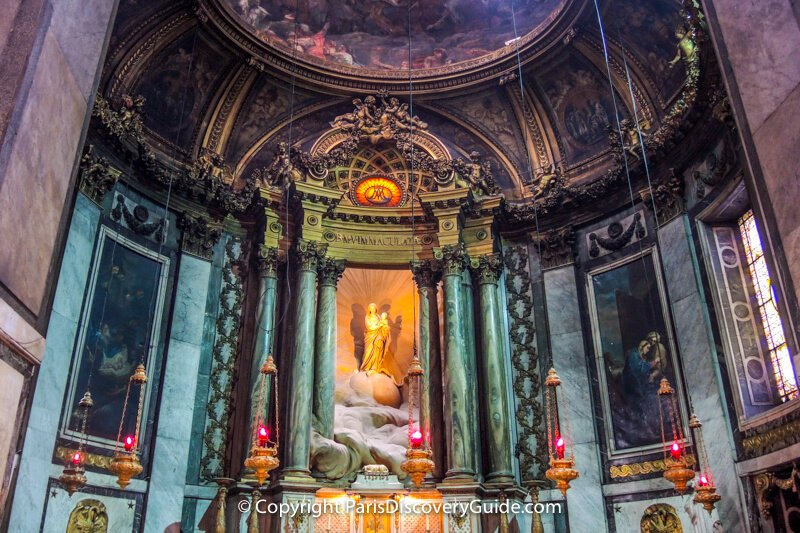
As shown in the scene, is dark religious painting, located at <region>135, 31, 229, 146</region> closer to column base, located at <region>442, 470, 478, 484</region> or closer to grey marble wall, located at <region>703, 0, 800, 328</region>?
column base, located at <region>442, 470, 478, 484</region>

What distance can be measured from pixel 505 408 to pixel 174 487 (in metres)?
6.22

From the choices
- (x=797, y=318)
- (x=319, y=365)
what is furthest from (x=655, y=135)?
(x=319, y=365)

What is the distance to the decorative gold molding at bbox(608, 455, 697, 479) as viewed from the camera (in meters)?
11.6

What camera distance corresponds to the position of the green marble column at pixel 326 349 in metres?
13.2

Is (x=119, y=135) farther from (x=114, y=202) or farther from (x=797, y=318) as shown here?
(x=797, y=318)

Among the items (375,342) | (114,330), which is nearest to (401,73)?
(375,342)

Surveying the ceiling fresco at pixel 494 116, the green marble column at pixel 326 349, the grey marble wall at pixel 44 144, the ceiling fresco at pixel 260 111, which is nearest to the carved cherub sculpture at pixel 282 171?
the ceiling fresco at pixel 260 111

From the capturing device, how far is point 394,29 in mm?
16734

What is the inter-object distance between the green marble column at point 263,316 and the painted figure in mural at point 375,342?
2.21 m

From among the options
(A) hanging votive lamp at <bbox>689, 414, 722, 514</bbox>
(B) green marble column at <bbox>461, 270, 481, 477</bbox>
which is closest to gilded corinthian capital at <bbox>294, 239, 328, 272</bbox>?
(B) green marble column at <bbox>461, 270, 481, 477</bbox>

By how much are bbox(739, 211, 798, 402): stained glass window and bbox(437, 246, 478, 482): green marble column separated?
518cm

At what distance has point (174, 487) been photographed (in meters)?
11.7

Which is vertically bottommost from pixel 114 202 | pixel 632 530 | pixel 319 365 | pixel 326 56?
pixel 632 530

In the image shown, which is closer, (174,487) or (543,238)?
(174,487)
